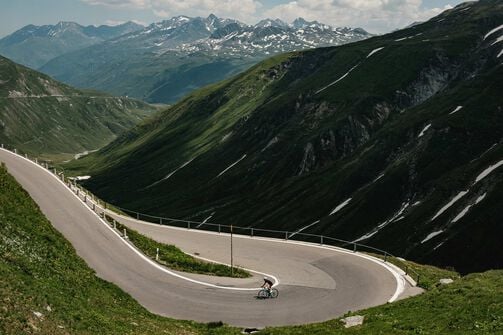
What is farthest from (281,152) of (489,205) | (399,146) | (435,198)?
(489,205)

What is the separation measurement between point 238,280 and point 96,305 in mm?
16737

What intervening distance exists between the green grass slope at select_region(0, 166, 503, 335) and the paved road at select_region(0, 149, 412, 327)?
133 inches

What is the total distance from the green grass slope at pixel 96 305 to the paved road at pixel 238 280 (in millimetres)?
3372

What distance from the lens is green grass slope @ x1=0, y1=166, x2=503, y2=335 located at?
24297 mm

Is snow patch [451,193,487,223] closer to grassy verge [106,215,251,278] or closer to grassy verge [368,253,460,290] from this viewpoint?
grassy verge [368,253,460,290]

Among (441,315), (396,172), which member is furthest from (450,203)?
(441,315)

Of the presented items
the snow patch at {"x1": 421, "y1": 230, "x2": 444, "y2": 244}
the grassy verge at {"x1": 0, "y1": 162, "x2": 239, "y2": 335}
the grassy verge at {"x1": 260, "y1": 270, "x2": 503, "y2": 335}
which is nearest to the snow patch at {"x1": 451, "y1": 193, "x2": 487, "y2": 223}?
the snow patch at {"x1": 421, "y1": 230, "x2": 444, "y2": 244}

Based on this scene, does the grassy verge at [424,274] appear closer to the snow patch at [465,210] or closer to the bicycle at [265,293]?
the bicycle at [265,293]

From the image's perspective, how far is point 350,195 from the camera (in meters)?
123

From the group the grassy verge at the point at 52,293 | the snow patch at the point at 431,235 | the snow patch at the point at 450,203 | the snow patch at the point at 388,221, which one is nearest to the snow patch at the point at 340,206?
the snow patch at the point at 388,221


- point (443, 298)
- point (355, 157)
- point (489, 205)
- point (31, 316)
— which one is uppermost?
point (355, 157)

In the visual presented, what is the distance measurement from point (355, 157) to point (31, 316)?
126383mm

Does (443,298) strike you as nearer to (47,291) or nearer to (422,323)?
(422,323)

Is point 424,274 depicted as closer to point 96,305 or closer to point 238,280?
point 238,280
